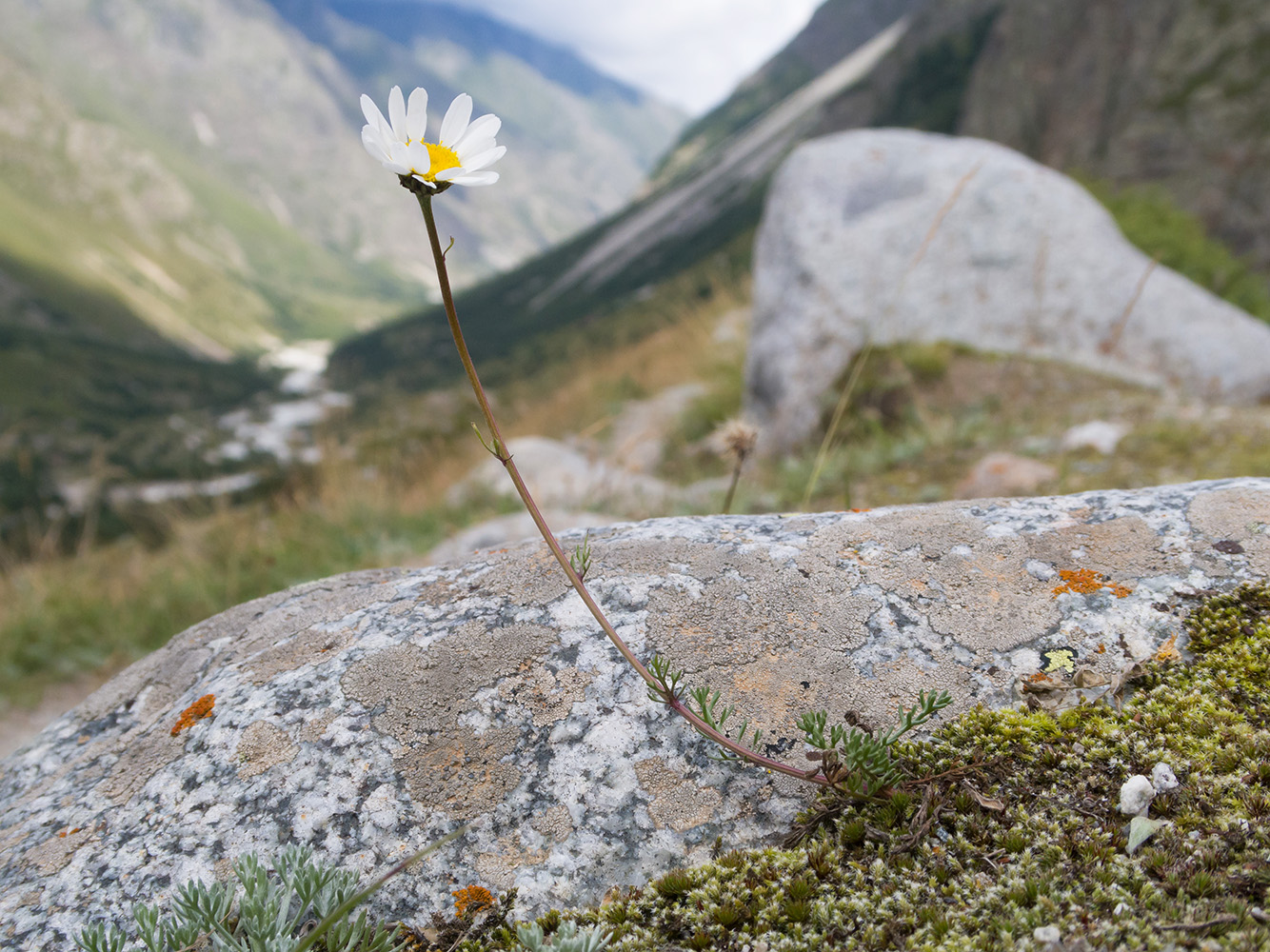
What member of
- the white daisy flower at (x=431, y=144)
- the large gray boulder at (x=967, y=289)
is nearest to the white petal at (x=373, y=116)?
the white daisy flower at (x=431, y=144)

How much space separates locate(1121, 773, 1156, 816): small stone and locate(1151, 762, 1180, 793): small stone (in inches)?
0.6

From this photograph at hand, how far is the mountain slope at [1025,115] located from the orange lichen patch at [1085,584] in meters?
13.1

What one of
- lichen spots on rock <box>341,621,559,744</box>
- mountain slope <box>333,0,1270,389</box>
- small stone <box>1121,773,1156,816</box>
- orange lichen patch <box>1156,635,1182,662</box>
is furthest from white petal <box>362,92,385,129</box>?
mountain slope <box>333,0,1270,389</box>

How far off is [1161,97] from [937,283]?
32.1 ft

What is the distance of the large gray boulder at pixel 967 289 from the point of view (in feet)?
23.1

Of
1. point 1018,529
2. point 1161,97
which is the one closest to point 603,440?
point 1018,529

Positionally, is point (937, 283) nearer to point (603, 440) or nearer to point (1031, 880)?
point (603, 440)

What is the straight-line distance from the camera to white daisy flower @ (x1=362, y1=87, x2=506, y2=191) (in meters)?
1.27

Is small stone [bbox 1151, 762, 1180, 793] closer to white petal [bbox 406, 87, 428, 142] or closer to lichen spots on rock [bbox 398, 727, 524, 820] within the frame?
lichen spots on rock [bbox 398, 727, 524, 820]

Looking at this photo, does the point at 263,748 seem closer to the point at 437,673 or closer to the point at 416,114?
the point at 437,673

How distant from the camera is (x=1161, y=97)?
1305 centimetres

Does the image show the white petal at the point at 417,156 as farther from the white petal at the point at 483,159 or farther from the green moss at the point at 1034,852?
the green moss at the point at 1034,852

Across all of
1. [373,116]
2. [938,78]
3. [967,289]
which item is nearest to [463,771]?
[373,116]

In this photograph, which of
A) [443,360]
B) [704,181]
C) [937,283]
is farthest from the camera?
[443,360]
